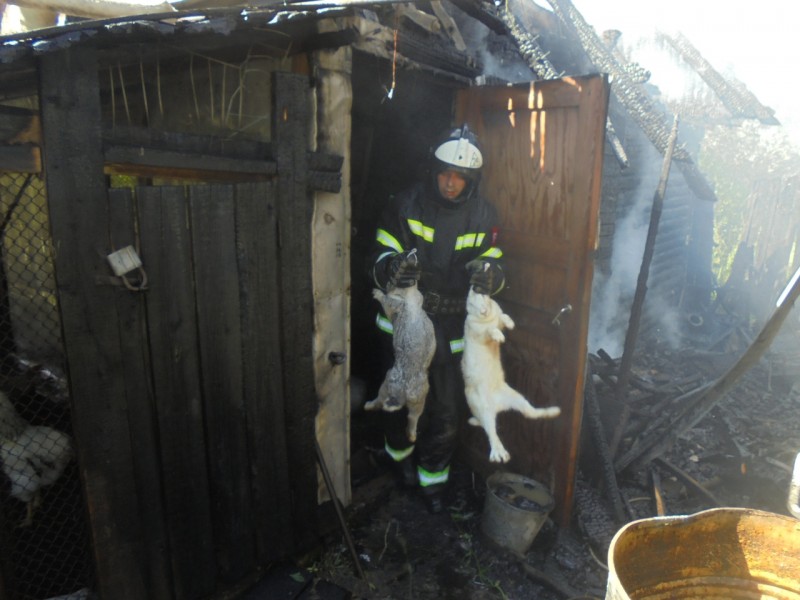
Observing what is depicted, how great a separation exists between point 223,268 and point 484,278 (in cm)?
201

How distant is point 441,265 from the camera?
4.60 meters

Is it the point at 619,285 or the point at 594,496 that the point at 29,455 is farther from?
the point at 619,285

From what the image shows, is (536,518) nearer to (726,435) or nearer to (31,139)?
(726,435)

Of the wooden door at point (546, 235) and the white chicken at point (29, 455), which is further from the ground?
→ the wooden door at point (546, 235)

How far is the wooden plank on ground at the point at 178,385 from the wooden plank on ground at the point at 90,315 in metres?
0.19

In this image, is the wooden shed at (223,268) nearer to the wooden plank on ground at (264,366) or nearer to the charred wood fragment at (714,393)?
the wooden plank on ground at (264,366)

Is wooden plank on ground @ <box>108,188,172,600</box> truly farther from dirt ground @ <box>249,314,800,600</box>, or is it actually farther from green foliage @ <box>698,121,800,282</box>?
green foliage @ <box>698,121,800,282</box>

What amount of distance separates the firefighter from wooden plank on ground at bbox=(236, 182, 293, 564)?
1088mm

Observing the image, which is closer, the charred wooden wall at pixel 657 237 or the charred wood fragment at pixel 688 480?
the charred wood fragment at pixel 688 480

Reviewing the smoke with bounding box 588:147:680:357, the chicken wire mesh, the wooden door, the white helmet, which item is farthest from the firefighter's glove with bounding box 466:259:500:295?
the smoke with bounding box 588:147:680:357

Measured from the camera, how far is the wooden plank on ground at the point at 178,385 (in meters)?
2.83

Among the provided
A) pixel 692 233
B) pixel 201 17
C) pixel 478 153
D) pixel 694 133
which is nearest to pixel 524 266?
pixel 478 153

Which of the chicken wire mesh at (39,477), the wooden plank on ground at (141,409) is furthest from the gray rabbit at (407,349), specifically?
the chicken wire mesh at (39,477)

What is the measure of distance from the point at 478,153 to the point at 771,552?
10.2ft
